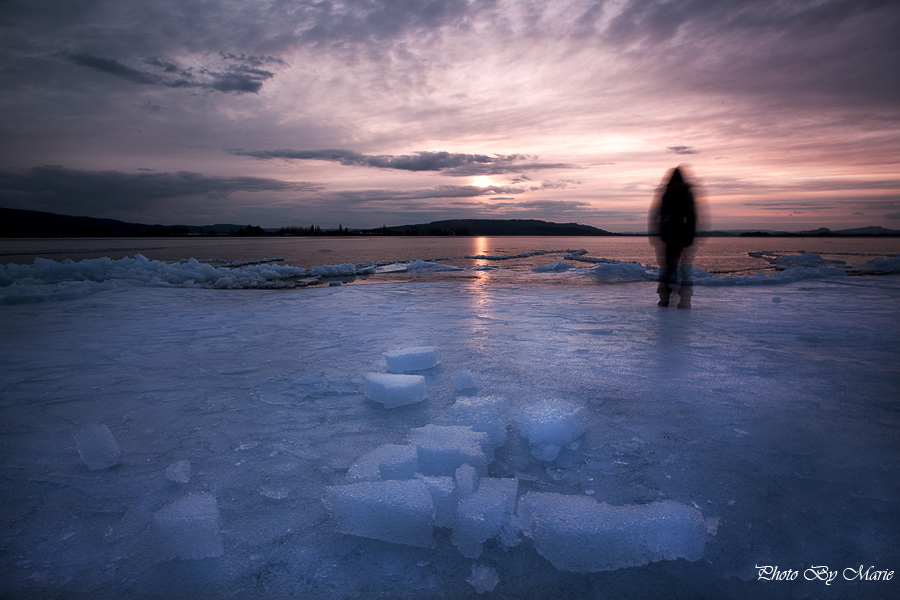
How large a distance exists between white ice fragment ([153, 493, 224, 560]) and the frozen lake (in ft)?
0.04

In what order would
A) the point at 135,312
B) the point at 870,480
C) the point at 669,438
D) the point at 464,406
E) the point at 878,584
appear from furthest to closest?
the point at 135,312, the point at 464,406, the point at 669,438, the point at 870,480, the point at 878,584

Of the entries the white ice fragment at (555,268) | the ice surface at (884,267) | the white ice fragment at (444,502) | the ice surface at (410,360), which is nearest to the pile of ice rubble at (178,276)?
the ice surface at (884,267)

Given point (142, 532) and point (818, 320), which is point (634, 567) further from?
point (818, 320)

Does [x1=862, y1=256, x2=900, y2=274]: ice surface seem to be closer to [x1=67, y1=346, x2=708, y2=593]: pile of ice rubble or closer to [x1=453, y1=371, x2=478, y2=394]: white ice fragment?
[x1=453, y1=371, x2=478, y2=394]: white ice fragment

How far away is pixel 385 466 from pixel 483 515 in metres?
0.44

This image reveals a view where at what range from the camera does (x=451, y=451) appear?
1550 millimetres

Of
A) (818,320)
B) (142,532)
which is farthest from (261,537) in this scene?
(818,320)

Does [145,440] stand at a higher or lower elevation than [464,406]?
lower

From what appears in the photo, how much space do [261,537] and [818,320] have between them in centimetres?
587

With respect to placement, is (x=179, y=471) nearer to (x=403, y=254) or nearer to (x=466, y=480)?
(x=466, y=480)

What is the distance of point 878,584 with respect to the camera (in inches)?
42.6

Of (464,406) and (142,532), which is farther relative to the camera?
(464,406)

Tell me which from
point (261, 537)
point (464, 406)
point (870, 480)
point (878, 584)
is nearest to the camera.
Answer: point (878, 584)

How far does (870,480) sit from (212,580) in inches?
90.0
